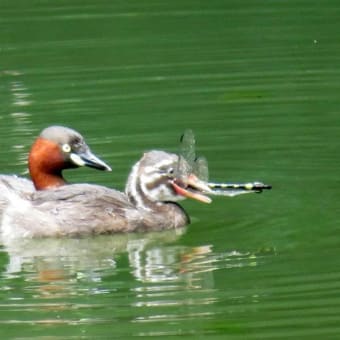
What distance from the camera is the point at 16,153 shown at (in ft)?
45.7

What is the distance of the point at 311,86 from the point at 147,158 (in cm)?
398

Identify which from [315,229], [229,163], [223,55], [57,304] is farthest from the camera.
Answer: [223,55]

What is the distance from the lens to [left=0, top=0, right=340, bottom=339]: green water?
9.58 metres

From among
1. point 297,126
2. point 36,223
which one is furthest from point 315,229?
point 297,126

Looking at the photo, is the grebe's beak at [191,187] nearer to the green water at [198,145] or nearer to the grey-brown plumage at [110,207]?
the grey-brown plumage at [110,207]

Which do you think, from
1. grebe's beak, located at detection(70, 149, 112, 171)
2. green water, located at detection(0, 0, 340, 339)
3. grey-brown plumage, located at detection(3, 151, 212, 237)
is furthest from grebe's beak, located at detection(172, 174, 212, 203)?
grebe's beak, located at detection(70, 149, 112, 171)

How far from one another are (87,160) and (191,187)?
0.73 metres

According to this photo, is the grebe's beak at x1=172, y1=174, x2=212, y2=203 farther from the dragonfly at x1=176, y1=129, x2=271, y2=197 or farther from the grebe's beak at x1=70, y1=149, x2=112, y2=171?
the grebe's beak at x1=70, y1=149, x2=112, y2=171

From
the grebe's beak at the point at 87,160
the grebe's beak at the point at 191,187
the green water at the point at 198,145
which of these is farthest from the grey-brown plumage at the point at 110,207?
the grebe's beak at the point at 87,160

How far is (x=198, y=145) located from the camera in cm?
1391

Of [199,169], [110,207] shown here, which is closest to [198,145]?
[199,169]

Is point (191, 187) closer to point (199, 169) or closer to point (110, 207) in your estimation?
point (199, 169)

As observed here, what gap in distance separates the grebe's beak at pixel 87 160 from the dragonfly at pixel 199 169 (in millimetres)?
524

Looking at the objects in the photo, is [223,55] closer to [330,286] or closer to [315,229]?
[315,229]
